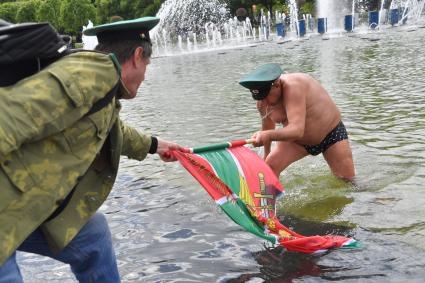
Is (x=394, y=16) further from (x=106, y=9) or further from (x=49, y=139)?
(x=106, y=9)

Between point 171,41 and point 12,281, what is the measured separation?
46.4m

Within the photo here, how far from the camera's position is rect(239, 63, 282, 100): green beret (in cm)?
475

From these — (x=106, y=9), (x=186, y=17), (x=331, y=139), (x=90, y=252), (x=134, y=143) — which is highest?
(x=106, y=9)

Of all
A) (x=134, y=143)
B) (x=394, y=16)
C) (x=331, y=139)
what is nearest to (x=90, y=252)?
(x=134, y=143)

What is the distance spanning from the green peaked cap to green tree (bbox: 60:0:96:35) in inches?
2877

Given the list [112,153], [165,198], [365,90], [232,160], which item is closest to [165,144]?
[232,160]

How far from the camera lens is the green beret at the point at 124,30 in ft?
8.89

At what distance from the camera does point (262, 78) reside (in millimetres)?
4797

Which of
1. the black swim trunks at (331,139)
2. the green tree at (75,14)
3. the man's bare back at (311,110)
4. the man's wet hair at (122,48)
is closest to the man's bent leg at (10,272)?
the man's wet hair at (122,48)

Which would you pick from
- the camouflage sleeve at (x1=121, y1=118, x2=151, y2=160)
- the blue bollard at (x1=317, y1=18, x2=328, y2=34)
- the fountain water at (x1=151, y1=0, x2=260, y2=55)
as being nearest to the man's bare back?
the camouflage sleeve at (x1=121, y1=118, x2=151, y2=160)

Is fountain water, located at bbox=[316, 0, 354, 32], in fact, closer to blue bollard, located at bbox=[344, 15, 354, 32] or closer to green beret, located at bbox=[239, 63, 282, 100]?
blue bollard, located at bbox=[344, 15, 354, 32]

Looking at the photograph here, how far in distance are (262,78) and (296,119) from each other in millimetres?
536

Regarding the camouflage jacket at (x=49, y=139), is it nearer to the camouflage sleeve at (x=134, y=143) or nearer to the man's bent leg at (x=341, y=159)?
the camouflage sleeve at (x=134, y=143)

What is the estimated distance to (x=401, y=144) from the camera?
7.16m
